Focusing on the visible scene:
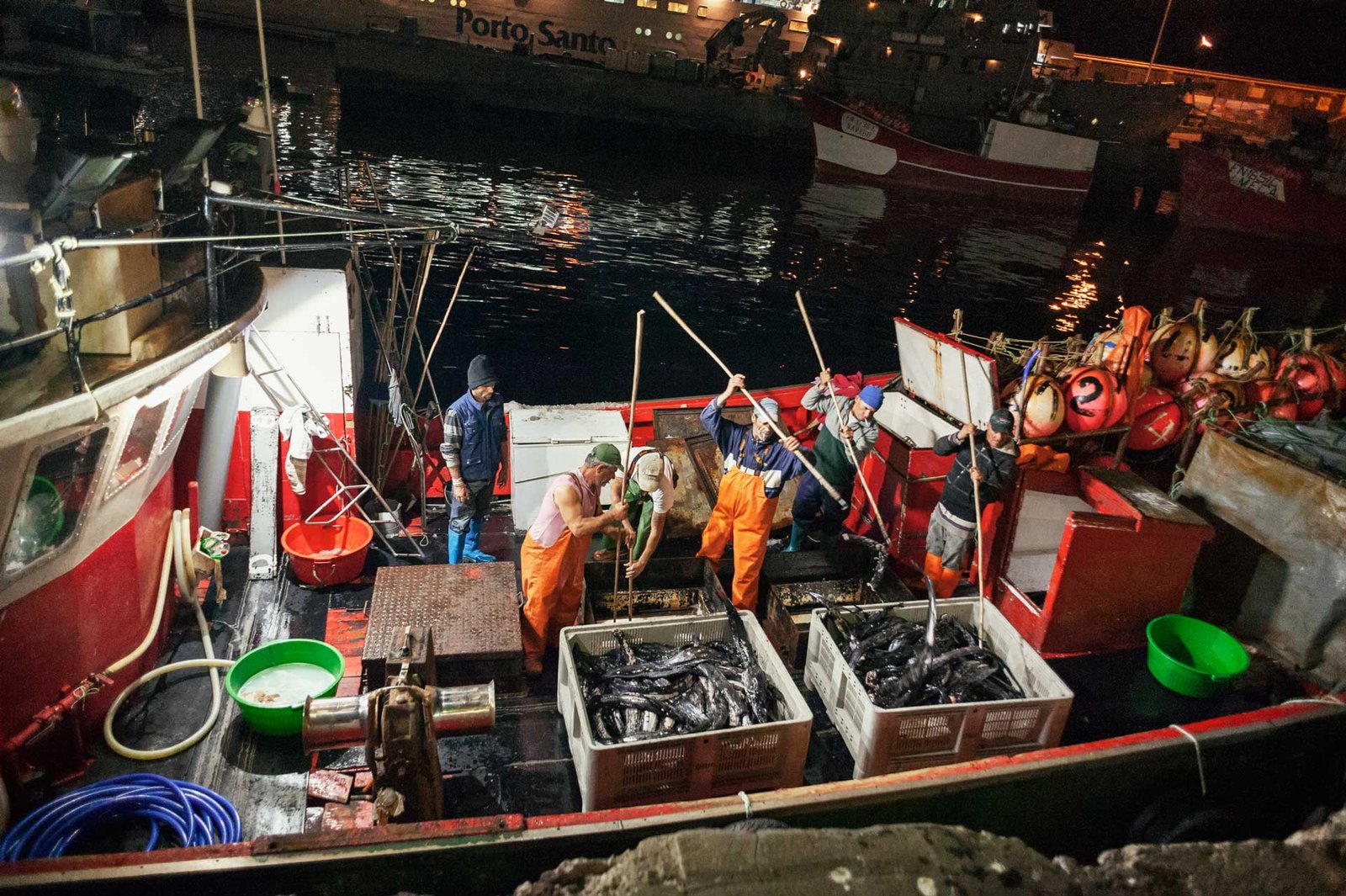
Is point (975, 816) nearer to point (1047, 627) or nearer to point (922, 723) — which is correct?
point (922, 723)

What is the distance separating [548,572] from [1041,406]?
5.58 m

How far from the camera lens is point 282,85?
9.08 meters

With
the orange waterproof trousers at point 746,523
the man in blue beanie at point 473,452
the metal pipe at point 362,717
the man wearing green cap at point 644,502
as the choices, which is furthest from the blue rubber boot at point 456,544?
the metal pipe at point 362,717

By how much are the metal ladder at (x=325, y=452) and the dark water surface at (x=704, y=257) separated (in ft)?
33.7

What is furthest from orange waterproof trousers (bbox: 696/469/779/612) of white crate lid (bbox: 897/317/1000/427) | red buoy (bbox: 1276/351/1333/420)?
red buoy (bbox: 1276/351/1333/420)

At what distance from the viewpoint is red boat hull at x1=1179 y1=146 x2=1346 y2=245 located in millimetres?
37750

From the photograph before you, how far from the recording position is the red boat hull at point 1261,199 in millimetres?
37750

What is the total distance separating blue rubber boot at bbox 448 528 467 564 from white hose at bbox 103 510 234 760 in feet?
6.61

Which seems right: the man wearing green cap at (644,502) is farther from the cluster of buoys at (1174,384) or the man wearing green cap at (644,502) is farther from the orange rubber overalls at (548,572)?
the cluster of buoys at (1174,384)

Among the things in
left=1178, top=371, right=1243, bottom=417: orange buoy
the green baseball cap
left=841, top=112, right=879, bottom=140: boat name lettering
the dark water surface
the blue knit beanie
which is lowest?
the dark water surface

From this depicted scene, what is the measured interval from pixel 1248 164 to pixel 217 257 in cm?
4607

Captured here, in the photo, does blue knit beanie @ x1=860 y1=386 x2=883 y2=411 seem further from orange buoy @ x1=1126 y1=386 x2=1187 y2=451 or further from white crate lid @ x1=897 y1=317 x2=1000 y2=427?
orange buoy @ x1=1126 y1=386 x2=1187 y2=451

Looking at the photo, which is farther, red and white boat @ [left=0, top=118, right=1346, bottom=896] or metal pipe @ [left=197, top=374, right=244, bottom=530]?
metal pipe @ [left=197, top=374, right=244, bottom=530]

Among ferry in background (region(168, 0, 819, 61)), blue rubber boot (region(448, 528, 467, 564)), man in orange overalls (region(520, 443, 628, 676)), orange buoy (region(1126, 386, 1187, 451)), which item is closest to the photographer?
man in orange overalls (region(520, 443, 628, 676))
